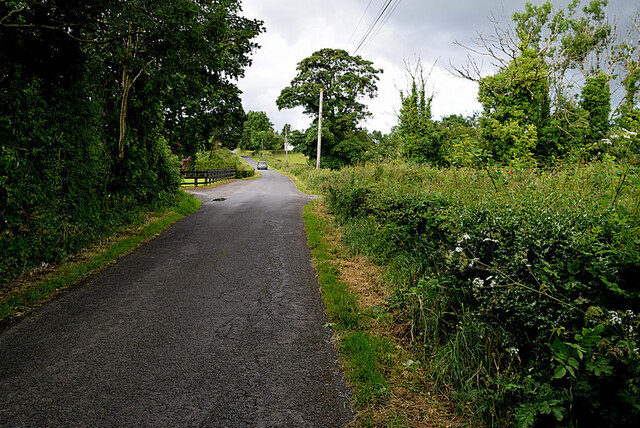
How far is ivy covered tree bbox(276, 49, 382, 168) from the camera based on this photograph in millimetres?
34375

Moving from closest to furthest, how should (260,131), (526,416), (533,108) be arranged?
(526,416), (533,108), (260,131)

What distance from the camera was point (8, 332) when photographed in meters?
3.93

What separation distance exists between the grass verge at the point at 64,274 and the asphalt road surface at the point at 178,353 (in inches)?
12.1

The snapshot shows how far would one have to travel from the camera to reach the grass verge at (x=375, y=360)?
2684 mm

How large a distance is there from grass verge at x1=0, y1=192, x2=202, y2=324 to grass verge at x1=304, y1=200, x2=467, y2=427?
14.1 feet

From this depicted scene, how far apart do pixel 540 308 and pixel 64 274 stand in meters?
6.98

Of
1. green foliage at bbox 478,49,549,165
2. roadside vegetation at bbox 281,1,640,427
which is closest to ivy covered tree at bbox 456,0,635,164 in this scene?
green foliage at bbox 478,49,549,165

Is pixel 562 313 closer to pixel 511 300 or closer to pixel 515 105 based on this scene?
pixel 511 300

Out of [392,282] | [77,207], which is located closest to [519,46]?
[392,282]

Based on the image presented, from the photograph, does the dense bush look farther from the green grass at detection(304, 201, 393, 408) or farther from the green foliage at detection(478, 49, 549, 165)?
the green foliage at detection(478, 49, 549, 165)

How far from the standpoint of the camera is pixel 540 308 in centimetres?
237

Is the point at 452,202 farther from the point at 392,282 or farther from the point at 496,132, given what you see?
the point at 496,132

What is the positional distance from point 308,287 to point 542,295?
3740 mm

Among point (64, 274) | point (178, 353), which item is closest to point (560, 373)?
point (178, 353)
